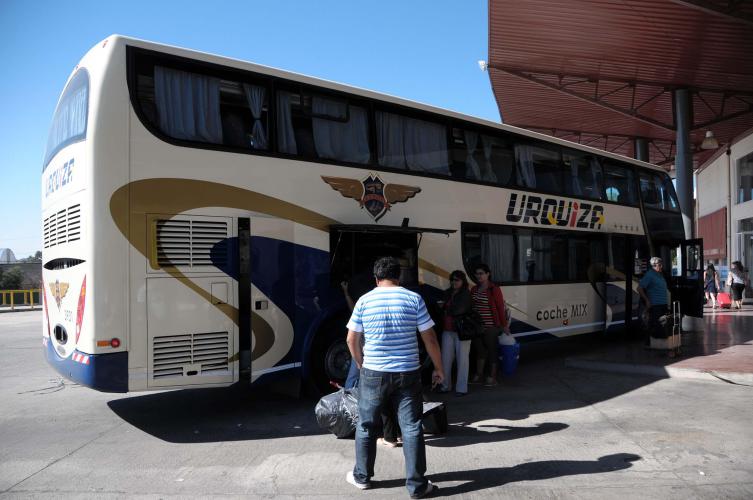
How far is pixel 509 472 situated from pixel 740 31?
1482cm

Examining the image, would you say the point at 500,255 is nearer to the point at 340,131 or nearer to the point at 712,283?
the point at 340,131

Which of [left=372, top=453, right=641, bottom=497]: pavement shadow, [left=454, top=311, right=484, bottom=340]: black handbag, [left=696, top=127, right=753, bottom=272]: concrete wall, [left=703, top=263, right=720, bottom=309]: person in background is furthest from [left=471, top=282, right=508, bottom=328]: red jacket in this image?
[left=696, top=127, right=753, bottom=272]: concrete wall

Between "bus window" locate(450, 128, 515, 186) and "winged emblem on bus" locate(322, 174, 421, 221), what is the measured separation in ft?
4.17

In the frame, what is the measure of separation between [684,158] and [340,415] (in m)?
17.5

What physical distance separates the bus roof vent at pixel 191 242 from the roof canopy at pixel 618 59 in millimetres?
11512

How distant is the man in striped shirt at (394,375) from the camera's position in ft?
13.9

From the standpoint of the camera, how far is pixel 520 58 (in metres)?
18.3

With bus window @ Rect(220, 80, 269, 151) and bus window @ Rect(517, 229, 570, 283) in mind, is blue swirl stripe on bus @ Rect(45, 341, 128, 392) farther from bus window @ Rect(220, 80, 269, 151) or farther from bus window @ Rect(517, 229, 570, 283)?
bus window @ Rect(517, 229, 570, 283)

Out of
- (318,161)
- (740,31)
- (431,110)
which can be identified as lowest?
(318,161)

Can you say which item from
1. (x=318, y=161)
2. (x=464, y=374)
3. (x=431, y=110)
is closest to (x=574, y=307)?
(x=464, y=374)

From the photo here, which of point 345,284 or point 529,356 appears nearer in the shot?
point 345,284

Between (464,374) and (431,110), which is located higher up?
(431,110)

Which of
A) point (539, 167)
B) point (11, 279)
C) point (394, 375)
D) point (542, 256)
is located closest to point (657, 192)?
point (539, 167)

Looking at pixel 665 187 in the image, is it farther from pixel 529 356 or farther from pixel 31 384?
pixel 31 384
